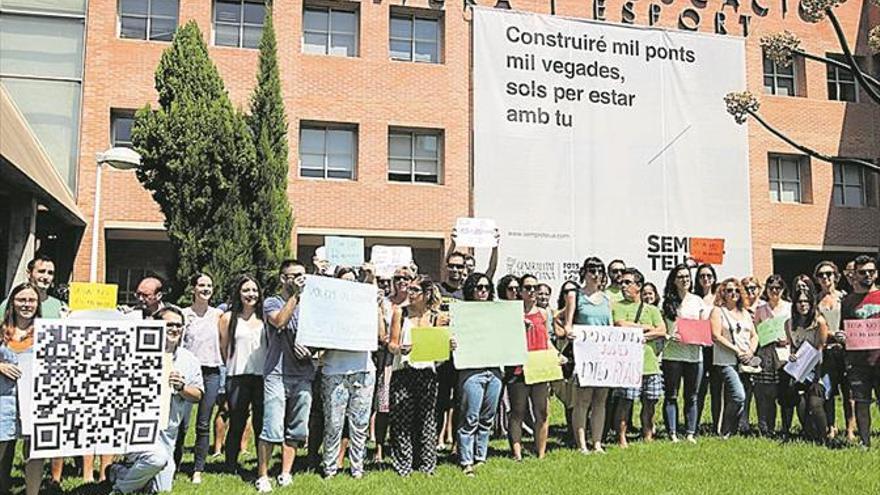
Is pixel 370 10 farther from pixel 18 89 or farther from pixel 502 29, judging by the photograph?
pixel 18 89

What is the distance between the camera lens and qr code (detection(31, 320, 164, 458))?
5.83 meters

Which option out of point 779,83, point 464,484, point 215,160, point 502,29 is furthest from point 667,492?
point 779,83

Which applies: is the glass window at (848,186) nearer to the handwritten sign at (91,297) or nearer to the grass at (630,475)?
the grass at (630,475)

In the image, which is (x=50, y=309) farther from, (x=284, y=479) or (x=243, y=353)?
(x=284, y=479)

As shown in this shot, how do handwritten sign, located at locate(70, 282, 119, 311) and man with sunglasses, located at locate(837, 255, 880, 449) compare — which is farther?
man with sunglasses, located at locate(837, 255, 880, 449)

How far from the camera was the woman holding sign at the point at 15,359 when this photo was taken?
5.81 m

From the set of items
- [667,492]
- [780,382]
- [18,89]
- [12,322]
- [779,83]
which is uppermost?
[779,83]

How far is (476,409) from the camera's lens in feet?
24.5

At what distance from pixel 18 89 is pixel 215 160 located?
5.28 metres

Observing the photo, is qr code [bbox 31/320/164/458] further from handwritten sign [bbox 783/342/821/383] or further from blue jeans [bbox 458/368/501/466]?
handwritten sign [bbox 783/342/821/383]

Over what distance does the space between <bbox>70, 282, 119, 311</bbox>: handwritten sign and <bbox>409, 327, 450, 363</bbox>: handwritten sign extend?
102 inches

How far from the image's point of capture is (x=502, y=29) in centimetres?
1898

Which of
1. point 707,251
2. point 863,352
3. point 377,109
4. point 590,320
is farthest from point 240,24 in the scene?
point 863,352

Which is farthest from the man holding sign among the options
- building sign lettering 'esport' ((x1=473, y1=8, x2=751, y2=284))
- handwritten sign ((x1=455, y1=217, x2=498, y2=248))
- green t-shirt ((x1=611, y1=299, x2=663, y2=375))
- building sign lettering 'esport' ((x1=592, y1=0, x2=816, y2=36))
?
building sign lettering 'esport' ((x1=592, y1=0, x2=816, y2=36))
